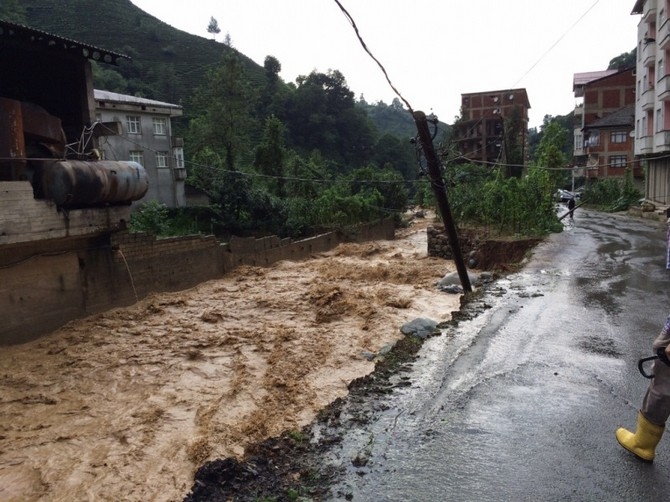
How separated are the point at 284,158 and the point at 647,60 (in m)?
20.8

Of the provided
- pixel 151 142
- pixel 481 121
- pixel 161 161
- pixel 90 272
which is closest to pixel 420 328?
pixel 90 272

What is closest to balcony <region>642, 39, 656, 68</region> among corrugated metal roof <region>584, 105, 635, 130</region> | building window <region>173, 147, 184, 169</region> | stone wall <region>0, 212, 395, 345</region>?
corrugated metal roof <region>584, 105, 635, 130</region>

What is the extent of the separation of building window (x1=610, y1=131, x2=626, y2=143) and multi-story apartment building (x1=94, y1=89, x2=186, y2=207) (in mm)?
37184

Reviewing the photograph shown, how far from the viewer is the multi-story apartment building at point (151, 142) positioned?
28453 mm

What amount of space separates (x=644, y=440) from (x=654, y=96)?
94.3ft

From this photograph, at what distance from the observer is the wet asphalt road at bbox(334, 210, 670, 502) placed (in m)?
4.24

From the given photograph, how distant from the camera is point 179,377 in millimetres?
9359

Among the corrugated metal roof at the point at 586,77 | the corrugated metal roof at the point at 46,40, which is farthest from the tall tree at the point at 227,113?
the corrugated metal roof at the point at 586,77

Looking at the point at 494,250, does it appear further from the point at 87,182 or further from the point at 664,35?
the point at 664,35

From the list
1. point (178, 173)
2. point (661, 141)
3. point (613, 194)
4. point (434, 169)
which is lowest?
point (613, 194)

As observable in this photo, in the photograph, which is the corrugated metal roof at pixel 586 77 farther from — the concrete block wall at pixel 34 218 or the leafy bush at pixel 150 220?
the concrete block wall at pixel 34 218

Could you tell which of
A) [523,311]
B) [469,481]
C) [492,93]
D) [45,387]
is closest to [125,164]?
[45,387]

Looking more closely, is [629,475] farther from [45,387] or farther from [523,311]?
[45,387]

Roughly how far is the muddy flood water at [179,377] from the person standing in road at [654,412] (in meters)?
3.63
